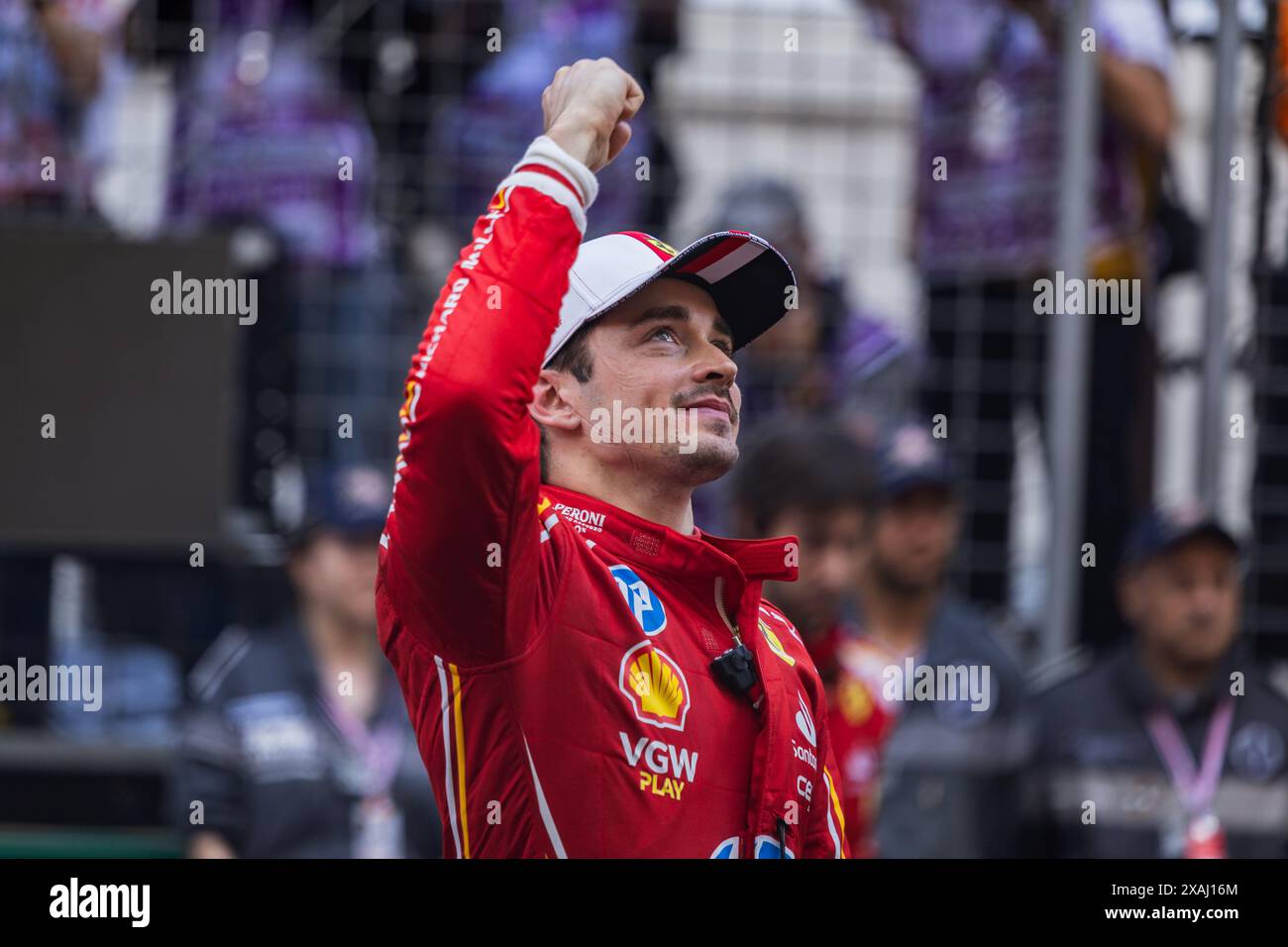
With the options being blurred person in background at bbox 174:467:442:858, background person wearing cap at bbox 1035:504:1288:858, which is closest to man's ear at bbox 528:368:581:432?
blurred person in background at bbox 174:467:442:858

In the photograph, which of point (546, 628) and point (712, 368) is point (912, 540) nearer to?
point (712, 368)

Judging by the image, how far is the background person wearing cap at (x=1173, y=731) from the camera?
15.5 ft


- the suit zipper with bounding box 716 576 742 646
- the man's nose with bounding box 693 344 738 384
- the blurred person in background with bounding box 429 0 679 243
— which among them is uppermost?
the blurred person in background with bounding box 429 0 679 243

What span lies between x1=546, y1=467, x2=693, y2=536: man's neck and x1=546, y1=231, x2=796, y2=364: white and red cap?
19 centimetres

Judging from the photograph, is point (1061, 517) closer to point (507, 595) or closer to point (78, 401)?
point (78, 401)

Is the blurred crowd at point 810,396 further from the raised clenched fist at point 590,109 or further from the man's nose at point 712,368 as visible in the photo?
the raised clenched fist at point 590,109

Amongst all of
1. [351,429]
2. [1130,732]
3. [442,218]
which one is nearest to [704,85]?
[442,218]

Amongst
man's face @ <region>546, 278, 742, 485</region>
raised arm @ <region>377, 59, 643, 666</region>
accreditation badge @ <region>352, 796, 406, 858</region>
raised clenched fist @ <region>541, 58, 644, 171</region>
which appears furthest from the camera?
accreditation badge @ <region>352, 796, 406, 858</region>

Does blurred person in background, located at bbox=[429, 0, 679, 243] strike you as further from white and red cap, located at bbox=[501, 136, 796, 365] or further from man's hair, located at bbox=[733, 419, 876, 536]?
white and red cap, located at bbox=[501, 136, 796, 365]

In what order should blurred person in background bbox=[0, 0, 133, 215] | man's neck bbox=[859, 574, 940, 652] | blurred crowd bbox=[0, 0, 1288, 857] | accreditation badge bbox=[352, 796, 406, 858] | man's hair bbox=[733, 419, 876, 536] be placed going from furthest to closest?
blurred person in background bbox=[0, 0, 133, 215]
man's neck bbox=[859, 574, 940, 652]
blurred crowd bbox=[0, 0, 1288, 857]
accreditation badge bbox=[352, 796, 406, 858]
man's hair bbox=[733, 419, 876, 536]

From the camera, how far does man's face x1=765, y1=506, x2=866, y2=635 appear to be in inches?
168

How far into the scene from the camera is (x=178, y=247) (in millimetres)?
5305

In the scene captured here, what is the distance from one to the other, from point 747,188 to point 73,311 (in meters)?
1.90
